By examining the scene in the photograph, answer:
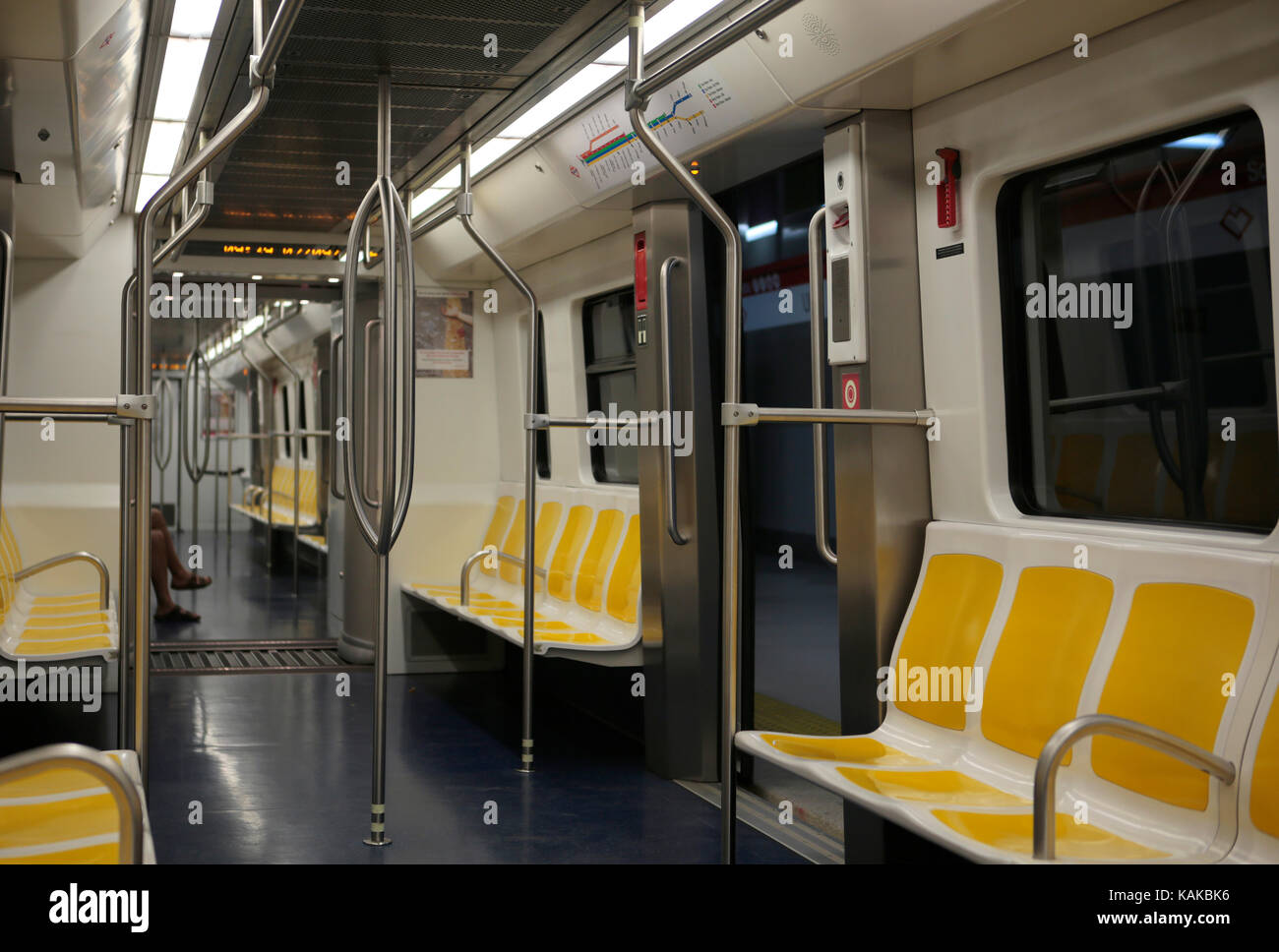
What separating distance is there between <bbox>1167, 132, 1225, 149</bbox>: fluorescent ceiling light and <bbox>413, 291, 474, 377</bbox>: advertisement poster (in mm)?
5470

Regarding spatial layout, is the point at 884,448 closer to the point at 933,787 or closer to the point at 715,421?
the point at 933,787

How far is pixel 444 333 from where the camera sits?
802 centimetres

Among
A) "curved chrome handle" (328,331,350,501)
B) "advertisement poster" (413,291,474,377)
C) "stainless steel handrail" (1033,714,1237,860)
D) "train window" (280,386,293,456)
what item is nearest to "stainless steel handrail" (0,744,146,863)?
"stainless steel handrail" (1033,714,1237,860)

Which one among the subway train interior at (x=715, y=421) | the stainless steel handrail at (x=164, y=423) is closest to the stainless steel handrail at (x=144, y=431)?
the subway train interior at (x=715, y=421)

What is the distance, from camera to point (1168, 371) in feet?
11.0

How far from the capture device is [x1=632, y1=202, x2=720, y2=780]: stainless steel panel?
527 centimetres

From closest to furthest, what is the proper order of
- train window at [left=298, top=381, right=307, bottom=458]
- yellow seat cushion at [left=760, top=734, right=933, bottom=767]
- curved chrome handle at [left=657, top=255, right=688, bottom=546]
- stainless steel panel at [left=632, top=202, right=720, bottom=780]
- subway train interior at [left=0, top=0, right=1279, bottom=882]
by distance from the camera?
subway train interior at [left=0, top=0, right=1279, bottom=882] → yellow seat cushion at [left=760, top=734, right=933, bottom=767] → curved chrome handle at [left=657, top=255, right=688, bottom=546] → stainless steel panel at [left=632, top=202, right=720, bottom=780] → train window at [left=298, top=381, right=307, bottom=458]

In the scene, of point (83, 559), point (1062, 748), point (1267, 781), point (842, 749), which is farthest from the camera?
point (83, 559)

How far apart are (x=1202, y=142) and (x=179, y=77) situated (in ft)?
12.1

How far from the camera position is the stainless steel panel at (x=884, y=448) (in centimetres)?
397

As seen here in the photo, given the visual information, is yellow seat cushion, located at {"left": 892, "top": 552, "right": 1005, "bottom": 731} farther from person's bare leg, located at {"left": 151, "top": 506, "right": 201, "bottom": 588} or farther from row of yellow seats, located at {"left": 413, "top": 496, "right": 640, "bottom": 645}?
person's bare leg, located at {"left": 151, "top": 506, "right": 201, "bottom": 588}

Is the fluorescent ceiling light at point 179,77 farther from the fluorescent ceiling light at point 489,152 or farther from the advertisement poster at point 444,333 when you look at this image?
the advertisement poster at point 444,333

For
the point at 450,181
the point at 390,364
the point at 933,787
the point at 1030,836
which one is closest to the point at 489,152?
the point at 450,181

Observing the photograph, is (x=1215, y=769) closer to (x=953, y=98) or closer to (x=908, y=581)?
(x=908, y=581)
